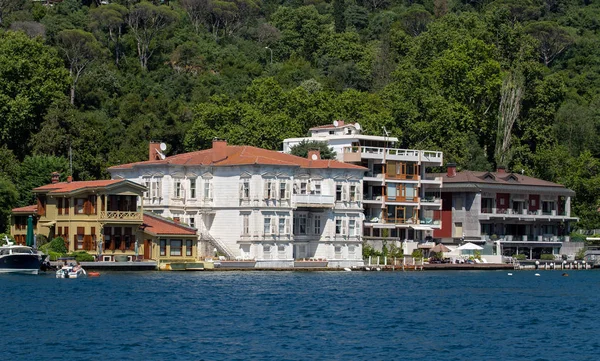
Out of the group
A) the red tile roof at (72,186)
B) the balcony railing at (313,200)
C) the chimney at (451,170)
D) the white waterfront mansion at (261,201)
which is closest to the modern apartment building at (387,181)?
the chimney at (451,170)

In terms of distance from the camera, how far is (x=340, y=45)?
17238 cm

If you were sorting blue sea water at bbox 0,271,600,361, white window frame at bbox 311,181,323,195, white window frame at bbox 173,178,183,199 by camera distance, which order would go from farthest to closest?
white window frame at bbox 311,181,323,195 → white window frame at bbox 173,178,183,199 → blue sea water at bbox 0,271,600,361

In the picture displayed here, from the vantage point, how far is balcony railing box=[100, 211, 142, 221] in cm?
9244

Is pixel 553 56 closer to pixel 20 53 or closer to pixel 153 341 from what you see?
pixel 20 53

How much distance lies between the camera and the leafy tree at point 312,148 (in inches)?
4422

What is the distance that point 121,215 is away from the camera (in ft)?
305

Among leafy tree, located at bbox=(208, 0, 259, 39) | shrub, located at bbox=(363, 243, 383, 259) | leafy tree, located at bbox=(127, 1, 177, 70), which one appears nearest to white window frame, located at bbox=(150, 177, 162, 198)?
shrub, located at bbox=(363, 243, 383, 259)

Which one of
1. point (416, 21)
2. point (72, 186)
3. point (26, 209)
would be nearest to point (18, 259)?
point (72, 186)

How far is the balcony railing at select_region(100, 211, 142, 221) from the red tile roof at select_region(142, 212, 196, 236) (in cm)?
135

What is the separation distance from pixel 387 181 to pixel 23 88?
112ft

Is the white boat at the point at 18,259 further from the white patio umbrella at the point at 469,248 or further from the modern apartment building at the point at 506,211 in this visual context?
the modern apartment building at the point at 506,211

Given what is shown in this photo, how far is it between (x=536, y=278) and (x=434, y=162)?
66.1ft

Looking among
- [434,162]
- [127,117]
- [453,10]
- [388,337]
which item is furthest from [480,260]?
[453,10]

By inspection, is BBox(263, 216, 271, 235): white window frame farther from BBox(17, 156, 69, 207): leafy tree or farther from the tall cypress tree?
the tall cypress tree
